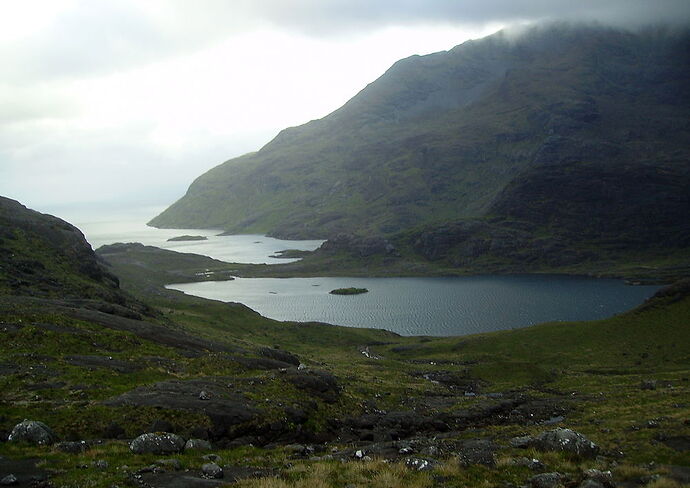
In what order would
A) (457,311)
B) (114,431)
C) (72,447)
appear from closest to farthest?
(72,447) → (114,431) → (457,311)

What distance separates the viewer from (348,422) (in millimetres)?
35688

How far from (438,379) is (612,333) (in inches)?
1580

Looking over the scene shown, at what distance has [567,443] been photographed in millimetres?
23828

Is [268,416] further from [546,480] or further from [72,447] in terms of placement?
[546,480]

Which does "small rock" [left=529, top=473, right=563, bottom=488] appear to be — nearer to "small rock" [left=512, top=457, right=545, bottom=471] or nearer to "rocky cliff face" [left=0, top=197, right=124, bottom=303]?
"small rock" [left=512, top=457, right=545, bottom=471]

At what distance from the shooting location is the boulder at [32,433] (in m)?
24.1

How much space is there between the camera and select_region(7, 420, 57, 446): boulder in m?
24.1

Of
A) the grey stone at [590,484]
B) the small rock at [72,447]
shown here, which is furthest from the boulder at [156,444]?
the grey stone at [590,484]

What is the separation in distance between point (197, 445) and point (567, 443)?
17753 millimetres

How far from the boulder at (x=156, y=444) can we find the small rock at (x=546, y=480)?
52.5 feet

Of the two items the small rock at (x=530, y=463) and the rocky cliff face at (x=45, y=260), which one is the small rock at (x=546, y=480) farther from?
the rocky cliff face at (x=45, y=260)

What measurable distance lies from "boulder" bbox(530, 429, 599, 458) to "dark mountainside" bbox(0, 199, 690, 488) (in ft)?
0.22

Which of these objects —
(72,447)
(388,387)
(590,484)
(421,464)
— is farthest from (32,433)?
(388,387)

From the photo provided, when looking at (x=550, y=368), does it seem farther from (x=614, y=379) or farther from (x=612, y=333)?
(x=612, y=333)
